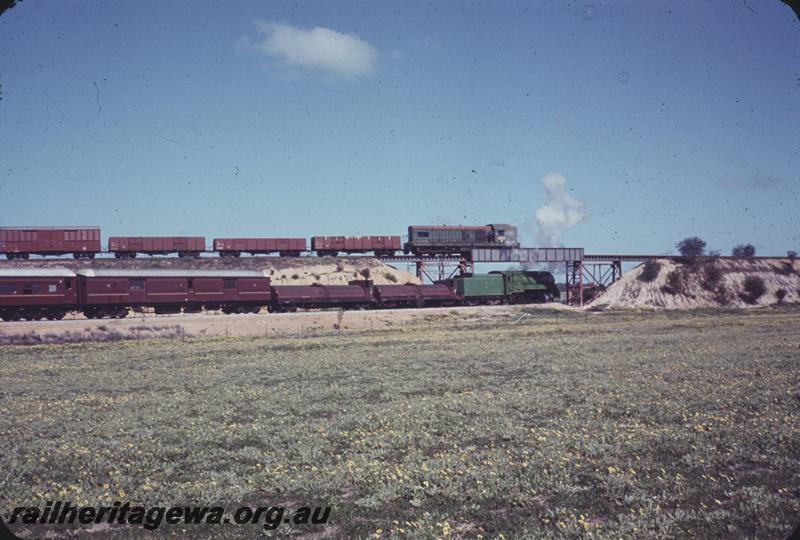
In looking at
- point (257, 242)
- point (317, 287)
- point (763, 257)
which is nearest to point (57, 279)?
point (317, 287)

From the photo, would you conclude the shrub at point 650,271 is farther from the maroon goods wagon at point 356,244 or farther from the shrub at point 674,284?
the maroon goods wagon at point 356,244

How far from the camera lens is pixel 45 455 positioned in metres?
10.8

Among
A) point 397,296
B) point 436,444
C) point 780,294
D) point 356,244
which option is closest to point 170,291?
point 397,296

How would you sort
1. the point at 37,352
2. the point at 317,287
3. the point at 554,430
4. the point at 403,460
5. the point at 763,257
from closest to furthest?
the point at 403,460 < the point at 554,430 < the point at 37,352 < the point at 317,287 < the point at 763,257

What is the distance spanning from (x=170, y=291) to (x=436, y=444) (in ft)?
150

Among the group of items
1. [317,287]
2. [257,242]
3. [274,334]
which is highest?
[257,242]

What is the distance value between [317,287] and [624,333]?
1241 inches

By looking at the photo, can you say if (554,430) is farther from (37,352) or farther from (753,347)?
(37,352)

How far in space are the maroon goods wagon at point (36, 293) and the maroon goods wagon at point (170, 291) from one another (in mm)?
1533

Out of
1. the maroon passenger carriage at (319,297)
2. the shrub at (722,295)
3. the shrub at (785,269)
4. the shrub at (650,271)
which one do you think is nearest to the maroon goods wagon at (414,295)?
the maroon passenger carriage at (319,297)

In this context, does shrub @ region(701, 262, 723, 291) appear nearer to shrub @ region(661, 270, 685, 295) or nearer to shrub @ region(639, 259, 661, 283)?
shrub @ region(661, 270, 685, 295)

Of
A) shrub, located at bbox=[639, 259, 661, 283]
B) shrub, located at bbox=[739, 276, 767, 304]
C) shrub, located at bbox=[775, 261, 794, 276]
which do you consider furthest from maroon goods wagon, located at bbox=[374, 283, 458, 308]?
shrub, located at bbox=[775, 261, 794, 276]

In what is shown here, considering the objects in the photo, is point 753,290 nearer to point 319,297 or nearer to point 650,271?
point 650,271

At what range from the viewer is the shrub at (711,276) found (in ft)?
266
